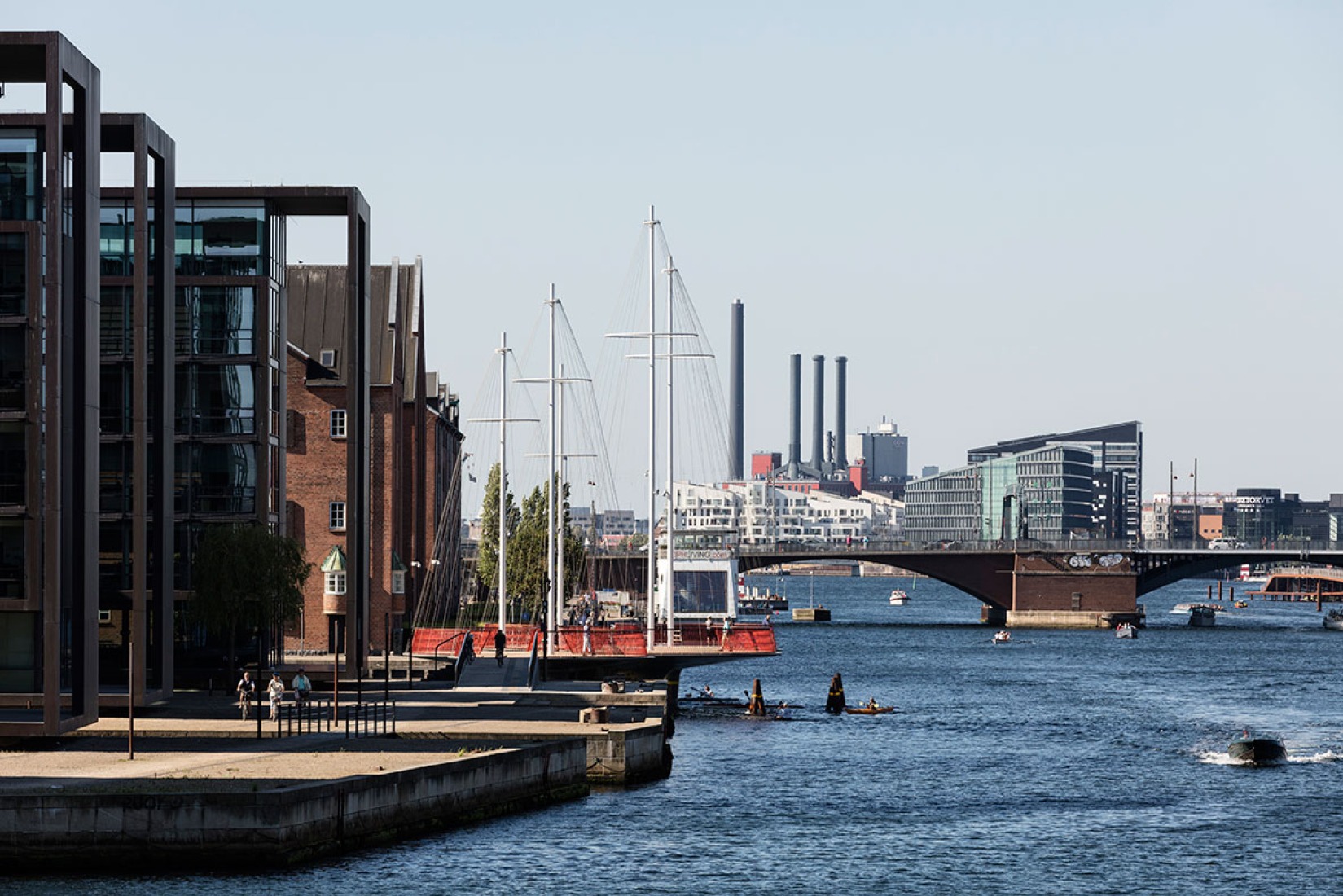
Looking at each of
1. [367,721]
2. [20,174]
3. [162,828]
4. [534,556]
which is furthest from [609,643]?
[534,556]

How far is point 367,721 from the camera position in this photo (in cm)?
5991

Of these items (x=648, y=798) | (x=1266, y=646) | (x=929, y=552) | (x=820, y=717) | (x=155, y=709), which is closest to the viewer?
(x=648, y=798)

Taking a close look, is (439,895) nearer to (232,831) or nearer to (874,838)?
(232,831)

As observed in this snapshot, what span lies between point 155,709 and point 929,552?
140 metres

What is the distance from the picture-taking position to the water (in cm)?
4706

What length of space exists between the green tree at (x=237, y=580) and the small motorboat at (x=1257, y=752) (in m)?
35.2

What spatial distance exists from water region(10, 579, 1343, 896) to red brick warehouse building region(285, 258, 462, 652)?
20573 mm

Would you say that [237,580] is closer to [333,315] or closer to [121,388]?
[121,388]

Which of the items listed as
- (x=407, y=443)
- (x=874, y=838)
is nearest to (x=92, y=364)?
(x=874, y=838)

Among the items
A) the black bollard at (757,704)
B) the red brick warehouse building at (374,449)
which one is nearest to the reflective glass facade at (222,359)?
the red brick warehouse building at (374,449)

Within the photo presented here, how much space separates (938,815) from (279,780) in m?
21.9

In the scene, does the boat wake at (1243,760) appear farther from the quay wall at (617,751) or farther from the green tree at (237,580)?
the green tree at (237,580)

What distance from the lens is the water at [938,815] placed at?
4706cm

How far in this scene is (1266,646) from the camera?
170500 millimetres
